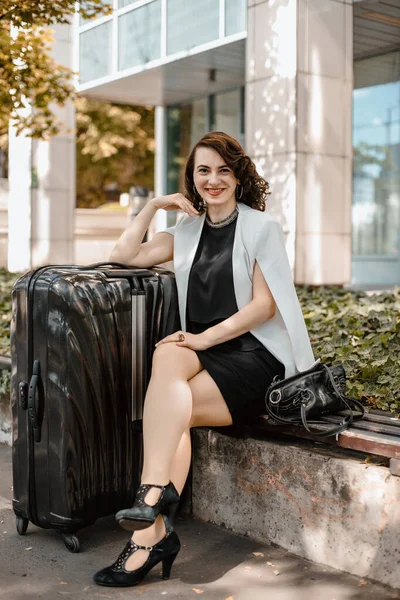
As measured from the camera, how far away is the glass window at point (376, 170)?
14.6 m

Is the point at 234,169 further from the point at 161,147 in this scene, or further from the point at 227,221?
the point at 161,147

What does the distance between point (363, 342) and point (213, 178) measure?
170 centimetres

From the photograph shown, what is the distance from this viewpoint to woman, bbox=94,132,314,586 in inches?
122

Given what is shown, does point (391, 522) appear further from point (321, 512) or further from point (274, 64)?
point (274, 64)

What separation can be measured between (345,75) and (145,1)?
4495mm

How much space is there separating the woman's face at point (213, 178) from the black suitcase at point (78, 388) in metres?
0.49

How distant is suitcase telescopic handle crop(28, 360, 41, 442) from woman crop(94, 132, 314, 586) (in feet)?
1.78

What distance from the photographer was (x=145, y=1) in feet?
42.1

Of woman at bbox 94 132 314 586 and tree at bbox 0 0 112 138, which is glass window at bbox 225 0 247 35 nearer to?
tree at bbox 0 0 112 138

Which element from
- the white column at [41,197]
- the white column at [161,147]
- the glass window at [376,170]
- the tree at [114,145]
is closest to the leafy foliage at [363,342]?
the glass window at [376,170]

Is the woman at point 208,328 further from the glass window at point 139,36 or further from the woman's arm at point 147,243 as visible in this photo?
the glass window at point 139,36

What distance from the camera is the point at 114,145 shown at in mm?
27734

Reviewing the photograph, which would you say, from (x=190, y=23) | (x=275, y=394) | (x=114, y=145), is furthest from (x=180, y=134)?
(x=275, y=394)

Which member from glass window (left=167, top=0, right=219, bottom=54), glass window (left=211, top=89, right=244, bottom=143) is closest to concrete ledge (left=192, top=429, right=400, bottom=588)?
glass window (left=167, top=0, right=219, bottom=54)
